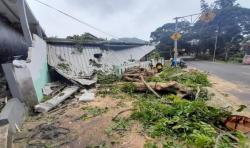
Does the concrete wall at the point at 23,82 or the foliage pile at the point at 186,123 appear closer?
the foliage pile at the point at 186,123

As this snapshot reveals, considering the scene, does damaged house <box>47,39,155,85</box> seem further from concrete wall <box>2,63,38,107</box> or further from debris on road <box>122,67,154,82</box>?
concrete wall <box>2,63,38,107</box>

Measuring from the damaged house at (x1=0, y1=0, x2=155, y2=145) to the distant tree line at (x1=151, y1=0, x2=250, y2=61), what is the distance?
2416 cm

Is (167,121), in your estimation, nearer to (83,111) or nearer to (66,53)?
(83,111)

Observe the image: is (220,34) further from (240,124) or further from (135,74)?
(240,124)

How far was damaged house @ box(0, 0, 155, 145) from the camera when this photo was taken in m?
6.06

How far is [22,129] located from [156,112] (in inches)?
123

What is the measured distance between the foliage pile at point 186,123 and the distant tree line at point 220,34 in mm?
30248

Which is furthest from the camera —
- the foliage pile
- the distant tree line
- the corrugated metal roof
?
the distant tree line

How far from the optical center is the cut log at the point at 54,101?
636 cm

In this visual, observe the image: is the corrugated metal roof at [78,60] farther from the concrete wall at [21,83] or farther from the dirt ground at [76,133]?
the dirt ground at [76,133]

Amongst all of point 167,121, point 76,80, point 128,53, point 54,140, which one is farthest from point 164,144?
point 128,53

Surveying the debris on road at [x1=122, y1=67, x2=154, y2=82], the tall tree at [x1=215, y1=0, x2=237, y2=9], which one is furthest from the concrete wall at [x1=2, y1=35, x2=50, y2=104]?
the tall tree at [x1=215, y1=0, x2=237, y2=9]

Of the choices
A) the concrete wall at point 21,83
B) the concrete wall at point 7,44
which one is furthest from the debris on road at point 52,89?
the concrete wall at point 7,44

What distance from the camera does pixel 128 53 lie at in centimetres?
1706
